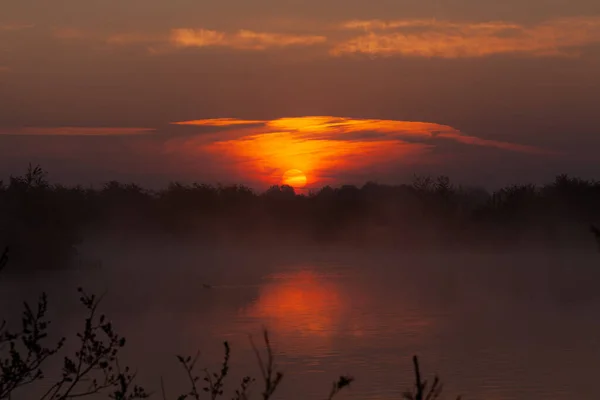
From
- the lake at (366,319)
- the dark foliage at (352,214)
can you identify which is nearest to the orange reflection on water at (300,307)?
the lake at (366,319)

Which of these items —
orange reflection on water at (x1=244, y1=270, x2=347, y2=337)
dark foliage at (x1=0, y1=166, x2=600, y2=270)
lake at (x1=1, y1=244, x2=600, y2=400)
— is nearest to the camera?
lake at (x1=1, y1=244, x2=600, y2=400)

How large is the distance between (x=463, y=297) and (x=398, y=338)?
11107mm

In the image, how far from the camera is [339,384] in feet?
9.22

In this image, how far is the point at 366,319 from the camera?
78.4 feet

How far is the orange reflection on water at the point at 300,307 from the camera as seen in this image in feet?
73.8

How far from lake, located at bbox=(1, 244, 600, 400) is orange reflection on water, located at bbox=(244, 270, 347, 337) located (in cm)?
5

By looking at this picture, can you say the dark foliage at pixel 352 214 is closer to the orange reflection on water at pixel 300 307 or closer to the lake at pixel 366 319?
the lake at pixel 366 319

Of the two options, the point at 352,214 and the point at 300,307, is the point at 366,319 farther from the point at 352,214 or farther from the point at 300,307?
the point at 352,214

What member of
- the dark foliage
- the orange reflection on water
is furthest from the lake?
the dark foliage

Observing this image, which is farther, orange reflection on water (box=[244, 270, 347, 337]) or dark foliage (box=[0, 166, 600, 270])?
dark foliage (box=[0, 166, 600, 270])

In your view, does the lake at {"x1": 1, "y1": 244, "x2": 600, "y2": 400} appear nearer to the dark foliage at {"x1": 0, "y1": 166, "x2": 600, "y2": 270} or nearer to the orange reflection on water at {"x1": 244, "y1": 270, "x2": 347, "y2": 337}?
the orange reflection on water at {"x1": 244, "y1": 270, "x2": 347, "y2": 337}

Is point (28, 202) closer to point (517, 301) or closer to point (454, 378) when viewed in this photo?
point (517, 301)

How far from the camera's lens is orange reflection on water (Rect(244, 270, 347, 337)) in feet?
73.8

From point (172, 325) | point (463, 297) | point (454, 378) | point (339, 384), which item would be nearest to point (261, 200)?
point (463, 297)
